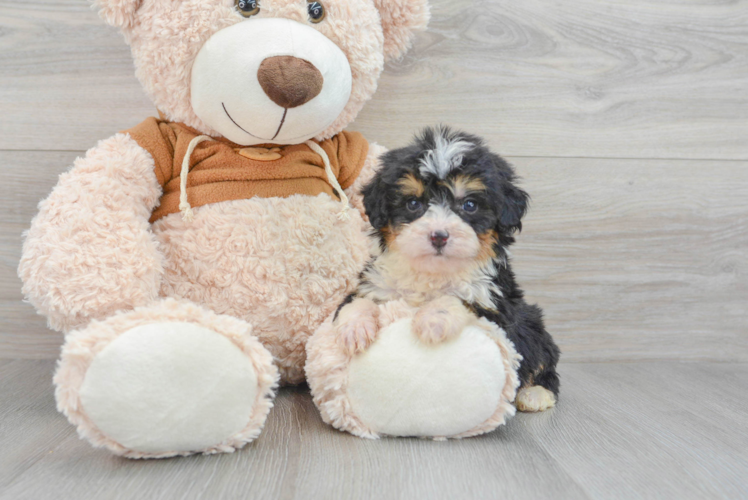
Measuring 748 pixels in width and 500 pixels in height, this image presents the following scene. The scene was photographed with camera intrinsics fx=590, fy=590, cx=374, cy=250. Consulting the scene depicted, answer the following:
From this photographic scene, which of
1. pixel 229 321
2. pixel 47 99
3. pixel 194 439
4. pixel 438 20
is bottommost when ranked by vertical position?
pixel 194 439

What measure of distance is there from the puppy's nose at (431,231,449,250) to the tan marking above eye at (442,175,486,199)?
110 mm

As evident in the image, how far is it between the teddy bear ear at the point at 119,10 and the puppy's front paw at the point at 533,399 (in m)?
1.34

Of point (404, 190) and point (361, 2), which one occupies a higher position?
point (361, 2)

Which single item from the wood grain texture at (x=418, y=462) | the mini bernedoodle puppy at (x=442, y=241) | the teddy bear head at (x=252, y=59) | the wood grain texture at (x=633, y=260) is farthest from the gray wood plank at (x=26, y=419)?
the teddy bear head at (x=252, y=59)

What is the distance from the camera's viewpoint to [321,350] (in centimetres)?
133

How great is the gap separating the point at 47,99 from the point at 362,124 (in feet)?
3.19

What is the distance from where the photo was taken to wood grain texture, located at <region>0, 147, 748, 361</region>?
6.46 feet

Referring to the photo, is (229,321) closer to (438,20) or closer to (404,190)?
(404,190)

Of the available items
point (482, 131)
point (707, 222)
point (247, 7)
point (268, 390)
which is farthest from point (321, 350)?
point (707, 222)

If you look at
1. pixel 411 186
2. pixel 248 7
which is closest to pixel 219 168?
pixel 248 7

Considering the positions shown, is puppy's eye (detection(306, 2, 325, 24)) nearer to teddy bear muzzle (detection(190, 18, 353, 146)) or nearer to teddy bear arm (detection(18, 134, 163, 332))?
teddy bear muzzle (detection(190, 18, 353, 146))

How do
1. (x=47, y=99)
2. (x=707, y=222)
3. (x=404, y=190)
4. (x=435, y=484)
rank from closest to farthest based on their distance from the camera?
(x=435, y=484) → (x=404, y=190) → (x=47, y=99) → (x=707, y=222)

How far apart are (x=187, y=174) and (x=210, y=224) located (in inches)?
5.8

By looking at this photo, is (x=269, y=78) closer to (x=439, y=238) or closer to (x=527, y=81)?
(x=439, y=238)
